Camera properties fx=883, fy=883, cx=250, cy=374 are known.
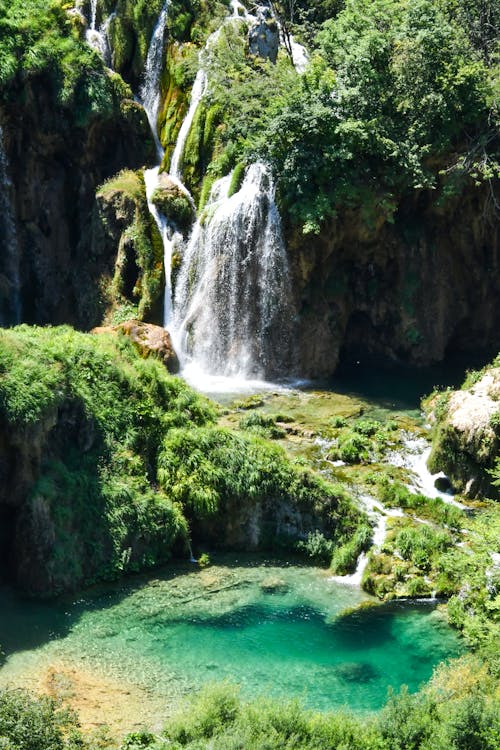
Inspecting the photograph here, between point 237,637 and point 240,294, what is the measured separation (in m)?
16.3

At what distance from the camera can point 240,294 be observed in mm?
29641

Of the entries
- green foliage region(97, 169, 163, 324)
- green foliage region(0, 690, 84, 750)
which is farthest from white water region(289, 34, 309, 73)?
green foliage region(0, 690, 84, 750)

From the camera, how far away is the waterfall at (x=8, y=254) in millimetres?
30689

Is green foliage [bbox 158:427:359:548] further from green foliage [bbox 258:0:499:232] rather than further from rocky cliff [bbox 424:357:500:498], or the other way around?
green foliage [bbox 258:0:499:232]

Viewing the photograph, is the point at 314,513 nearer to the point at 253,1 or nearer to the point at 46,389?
the point at 46,389

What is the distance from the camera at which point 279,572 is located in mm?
17375

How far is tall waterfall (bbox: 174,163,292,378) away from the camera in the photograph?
1152 inches

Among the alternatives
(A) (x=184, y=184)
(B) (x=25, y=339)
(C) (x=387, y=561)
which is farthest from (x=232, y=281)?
(C) (x=387, y=561)

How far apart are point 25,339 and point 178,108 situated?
59.6 feet

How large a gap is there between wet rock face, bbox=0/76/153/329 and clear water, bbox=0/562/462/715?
16.2 metres

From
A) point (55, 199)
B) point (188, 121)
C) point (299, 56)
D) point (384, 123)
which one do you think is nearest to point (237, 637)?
point (384, 123)

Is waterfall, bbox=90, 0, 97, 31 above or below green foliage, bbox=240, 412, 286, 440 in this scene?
above

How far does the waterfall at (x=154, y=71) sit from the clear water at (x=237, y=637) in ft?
73.6

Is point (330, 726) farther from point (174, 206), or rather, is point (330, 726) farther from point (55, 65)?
point (55, 65)
